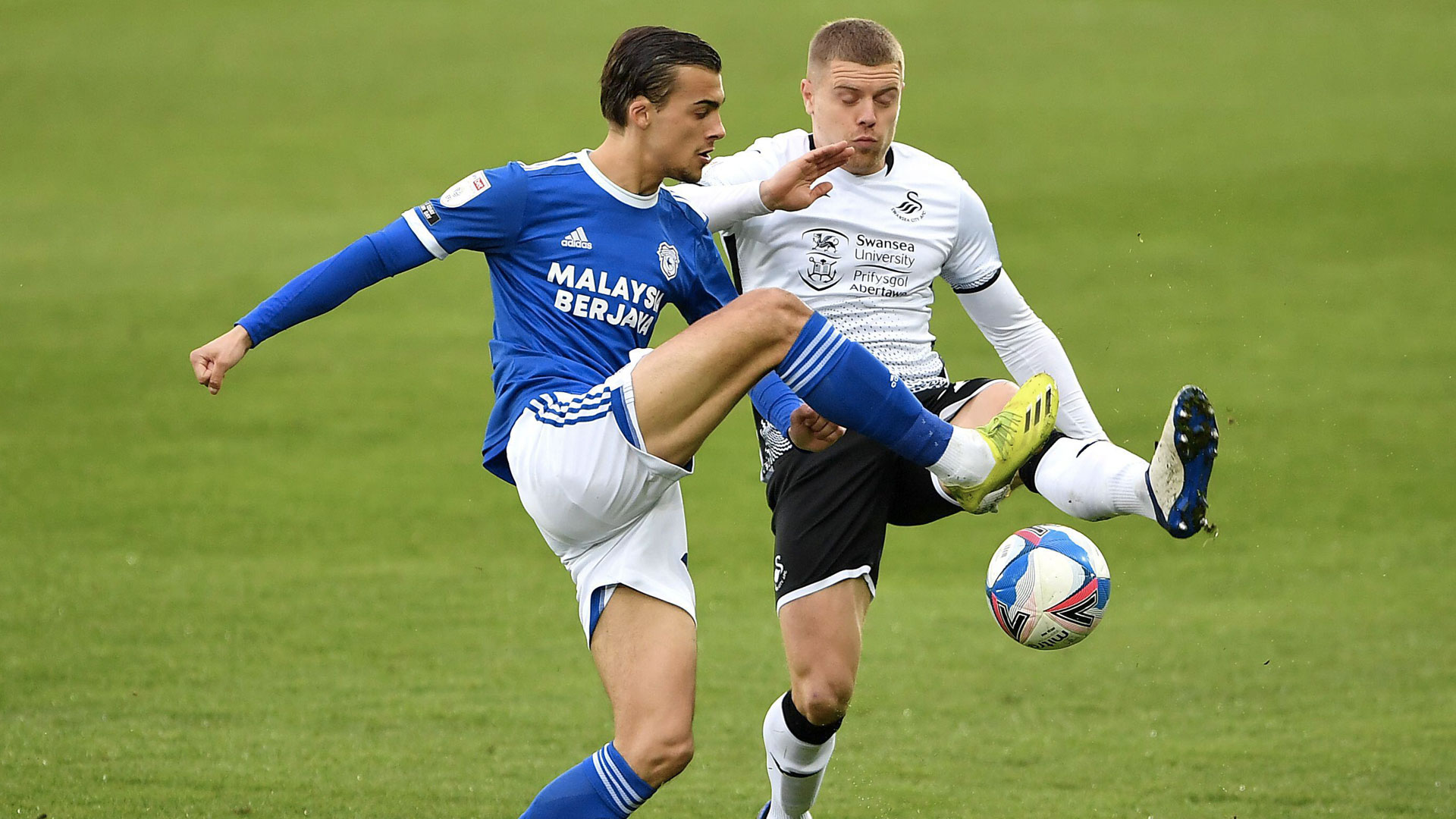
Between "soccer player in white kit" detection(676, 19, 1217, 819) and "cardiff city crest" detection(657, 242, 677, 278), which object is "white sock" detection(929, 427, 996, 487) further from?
"cardiff city crest" detection(657, 242, 677, 278)

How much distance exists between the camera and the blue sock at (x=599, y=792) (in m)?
5.04

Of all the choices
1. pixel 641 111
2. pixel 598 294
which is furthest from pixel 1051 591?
pixel 641 111

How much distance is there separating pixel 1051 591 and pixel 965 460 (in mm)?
937

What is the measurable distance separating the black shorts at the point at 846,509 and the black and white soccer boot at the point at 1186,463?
0.95m

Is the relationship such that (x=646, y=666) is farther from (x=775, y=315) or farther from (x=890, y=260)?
(x=890, y=260)

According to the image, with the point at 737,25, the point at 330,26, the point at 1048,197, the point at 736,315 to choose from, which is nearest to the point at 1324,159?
the point at 1048,197

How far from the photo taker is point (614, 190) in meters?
5.47

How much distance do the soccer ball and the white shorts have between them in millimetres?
1322

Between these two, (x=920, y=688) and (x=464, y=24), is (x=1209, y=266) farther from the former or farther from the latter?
(x=464, y=24)

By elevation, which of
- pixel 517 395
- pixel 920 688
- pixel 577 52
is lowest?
pixel 577 52

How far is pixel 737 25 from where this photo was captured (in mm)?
29984

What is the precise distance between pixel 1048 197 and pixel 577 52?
10649 millimetres

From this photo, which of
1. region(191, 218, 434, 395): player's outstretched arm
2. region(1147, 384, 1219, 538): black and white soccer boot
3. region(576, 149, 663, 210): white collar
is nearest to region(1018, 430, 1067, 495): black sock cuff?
region(1147, 384, 1219, 538): black and white soccer boot

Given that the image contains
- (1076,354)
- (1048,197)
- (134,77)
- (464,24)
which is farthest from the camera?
(464,24)
